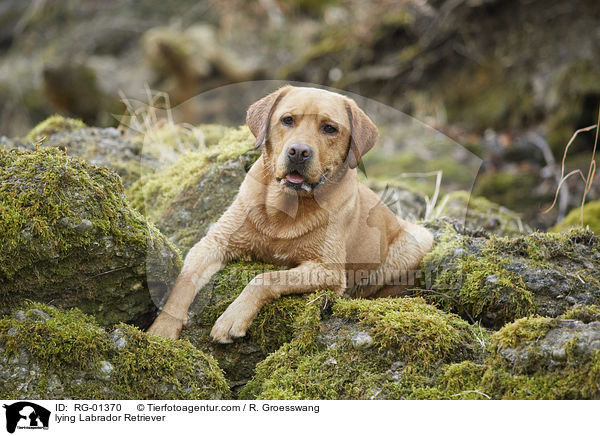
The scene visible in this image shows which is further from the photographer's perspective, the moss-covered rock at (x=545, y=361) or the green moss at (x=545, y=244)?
the green moss at (x=545, y=244)

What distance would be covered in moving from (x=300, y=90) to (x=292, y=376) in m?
2.28

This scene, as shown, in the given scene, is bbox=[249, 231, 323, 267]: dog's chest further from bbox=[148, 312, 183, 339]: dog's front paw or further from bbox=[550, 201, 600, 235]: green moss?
bbox=[550, 201, 600, 235]: green moss

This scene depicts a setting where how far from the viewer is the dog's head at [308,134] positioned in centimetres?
409

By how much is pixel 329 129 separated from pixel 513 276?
190 cm

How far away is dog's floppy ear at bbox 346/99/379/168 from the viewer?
4395 mm

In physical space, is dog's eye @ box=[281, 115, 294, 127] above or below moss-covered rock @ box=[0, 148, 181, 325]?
above

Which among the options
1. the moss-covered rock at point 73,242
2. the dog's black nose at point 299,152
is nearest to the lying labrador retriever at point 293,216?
the dog's black nose at point 299,152

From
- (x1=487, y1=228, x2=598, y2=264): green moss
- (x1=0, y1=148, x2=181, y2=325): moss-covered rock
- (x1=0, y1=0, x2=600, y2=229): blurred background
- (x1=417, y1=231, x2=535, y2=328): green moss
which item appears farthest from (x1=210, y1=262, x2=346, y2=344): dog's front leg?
(x1=0, y1=0, x2=600, y2=229): blurred background

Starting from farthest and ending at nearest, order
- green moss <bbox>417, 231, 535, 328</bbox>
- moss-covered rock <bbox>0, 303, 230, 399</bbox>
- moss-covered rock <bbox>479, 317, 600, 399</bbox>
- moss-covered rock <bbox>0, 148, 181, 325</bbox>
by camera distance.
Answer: green moss <bbox>417, 231, 535, 328</bbox>, moss-covered rock <bbox>0, 148, 181, 325</bbox>, moss-covered rock <bbox>0, 303, 230, 399</bbox>, moss-covered rock <bbox>479, 317, 600, 399</bbox>

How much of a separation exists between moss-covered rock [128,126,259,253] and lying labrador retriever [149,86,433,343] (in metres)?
0.65

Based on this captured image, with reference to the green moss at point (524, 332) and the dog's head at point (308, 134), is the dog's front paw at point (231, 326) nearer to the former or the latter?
the dog's head at point (308, 134)

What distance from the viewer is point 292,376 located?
3568mm

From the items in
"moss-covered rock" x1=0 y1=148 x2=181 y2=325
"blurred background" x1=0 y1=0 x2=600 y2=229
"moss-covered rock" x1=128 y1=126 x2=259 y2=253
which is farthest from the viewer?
"blurred background" x1=0 y1=0 x2=600 y2=229
